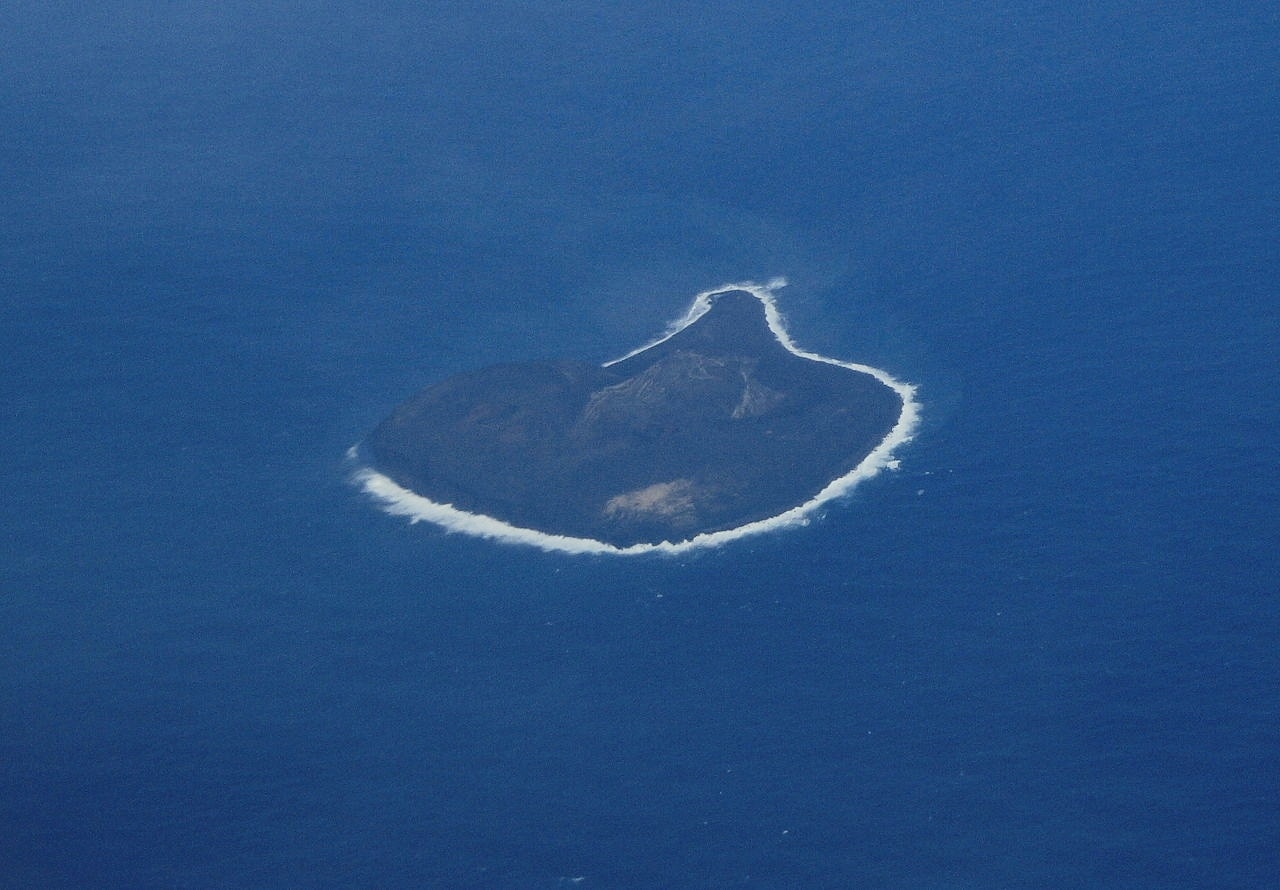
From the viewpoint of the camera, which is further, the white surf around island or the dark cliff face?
the dark cliff face

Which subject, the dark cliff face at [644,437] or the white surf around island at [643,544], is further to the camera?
the dark cliff face at [644,437]

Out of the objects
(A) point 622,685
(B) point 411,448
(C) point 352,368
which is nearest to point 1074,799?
(A) point 622,685

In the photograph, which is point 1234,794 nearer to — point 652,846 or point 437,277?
point 652,846

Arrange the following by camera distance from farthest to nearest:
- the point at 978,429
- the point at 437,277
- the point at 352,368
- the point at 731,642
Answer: the point at 437,277
the point at 352,368
the point at 978,429
the point at 731,642

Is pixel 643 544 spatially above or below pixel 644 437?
below

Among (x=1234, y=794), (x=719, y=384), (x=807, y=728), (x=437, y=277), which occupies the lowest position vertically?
(x=1234, y=794)

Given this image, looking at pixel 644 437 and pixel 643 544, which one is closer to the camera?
pixel 643 544

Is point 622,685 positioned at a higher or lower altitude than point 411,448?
lower

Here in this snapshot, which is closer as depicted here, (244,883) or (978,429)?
(244,883)
